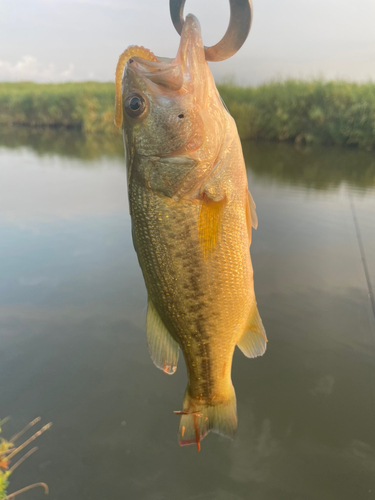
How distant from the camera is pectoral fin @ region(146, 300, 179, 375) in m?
1.32

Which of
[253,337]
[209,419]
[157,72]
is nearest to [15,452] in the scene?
[209,419]

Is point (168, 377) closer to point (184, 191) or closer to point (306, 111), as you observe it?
point (184, 191)

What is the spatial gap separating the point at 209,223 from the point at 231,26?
0.65m

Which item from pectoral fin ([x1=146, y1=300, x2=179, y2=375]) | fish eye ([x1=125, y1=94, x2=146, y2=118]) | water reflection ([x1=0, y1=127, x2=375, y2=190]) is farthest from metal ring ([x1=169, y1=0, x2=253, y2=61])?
water reflection ([x1=0, y1=127, x2=375, y2=190])

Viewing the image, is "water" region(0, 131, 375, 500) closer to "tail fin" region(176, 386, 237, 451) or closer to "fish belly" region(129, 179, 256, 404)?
"tail fin" region(176, 386, 237, 451)

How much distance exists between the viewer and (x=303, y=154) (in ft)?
58.0

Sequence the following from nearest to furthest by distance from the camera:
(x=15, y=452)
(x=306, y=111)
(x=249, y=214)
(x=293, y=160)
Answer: (x=249, y=214) < (x=15, y=452) < (x=293, y=160) < (x=306, y=111)

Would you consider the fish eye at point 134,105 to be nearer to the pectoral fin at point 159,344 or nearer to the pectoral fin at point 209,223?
the pectoral fin at point 209,223

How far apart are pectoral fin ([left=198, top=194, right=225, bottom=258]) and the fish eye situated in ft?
1.46

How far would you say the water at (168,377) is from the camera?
9.20 feet

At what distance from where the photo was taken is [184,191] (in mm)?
1192

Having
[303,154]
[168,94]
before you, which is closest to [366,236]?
[168,94]

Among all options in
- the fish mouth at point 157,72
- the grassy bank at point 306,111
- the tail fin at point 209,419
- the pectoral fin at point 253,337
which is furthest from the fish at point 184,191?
the grassy bank at point 306,111

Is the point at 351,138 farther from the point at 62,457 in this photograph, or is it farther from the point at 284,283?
the point at 62,457
